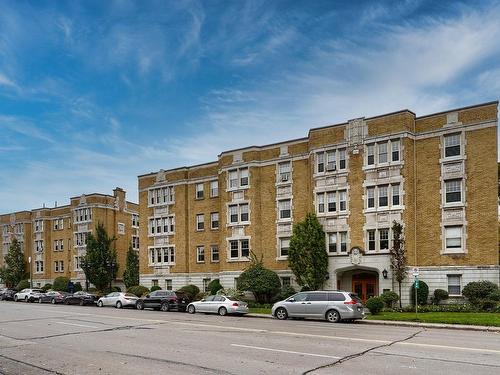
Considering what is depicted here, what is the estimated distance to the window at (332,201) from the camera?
39.1 meters

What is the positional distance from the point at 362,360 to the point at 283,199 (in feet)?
97.8

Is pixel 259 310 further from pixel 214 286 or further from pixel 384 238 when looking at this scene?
pixel 214 286

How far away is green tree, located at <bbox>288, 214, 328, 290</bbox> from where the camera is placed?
37875 millimetres

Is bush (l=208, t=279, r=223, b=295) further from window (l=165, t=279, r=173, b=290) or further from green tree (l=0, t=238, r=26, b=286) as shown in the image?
green tree (l=0, t=238, r=26, b=286)

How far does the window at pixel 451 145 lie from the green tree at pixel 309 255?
400 inches

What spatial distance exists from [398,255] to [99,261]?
122ft

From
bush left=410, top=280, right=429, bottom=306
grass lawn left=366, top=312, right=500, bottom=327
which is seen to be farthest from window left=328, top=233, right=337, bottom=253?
grass lawn left=366, top=312, right=500, bottom=327

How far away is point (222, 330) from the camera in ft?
72.1

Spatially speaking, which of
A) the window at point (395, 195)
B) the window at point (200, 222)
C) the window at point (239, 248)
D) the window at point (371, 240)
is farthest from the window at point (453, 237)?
the window at point (200, 222)

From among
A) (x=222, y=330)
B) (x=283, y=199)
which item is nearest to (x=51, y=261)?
(x=283, y=199)

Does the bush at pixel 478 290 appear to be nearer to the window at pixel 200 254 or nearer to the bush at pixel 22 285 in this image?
the window at pixel 200 254

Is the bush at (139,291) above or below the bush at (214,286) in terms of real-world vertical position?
below

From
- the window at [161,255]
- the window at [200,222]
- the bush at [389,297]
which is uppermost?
the window at [200,222]

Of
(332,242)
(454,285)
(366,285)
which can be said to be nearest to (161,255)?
(332,242)
